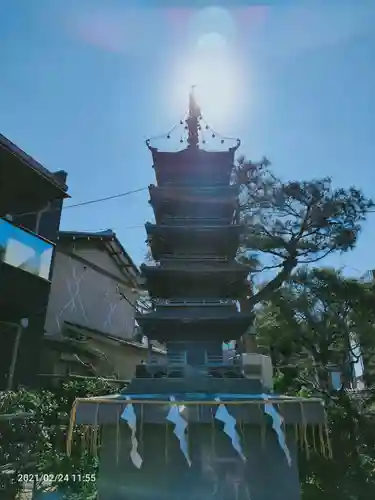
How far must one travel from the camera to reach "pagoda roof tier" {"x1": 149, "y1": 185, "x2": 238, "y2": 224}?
453 inches

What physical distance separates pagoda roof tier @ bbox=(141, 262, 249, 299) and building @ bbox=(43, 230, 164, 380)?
5603 mm

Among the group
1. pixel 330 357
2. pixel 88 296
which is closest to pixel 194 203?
pixel 330 357

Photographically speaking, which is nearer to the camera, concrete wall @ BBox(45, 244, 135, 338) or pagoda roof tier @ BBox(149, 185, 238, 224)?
pagoda roof tier @ BBox(149, 185, 238, 224)

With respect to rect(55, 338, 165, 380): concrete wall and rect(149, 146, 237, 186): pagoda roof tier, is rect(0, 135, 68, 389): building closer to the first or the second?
rect(55, 338, 165, 380): concrete wall

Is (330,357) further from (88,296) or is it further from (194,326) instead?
(88,296)

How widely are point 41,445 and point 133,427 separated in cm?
277

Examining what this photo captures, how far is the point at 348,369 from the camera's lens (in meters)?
13.7

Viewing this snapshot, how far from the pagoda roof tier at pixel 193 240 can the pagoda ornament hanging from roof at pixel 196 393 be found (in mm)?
30

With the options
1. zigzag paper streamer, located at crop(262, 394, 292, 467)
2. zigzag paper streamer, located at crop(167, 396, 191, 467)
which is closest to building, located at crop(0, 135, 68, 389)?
zigzag paper streamer, located at crop(167, 396, 191, 467)

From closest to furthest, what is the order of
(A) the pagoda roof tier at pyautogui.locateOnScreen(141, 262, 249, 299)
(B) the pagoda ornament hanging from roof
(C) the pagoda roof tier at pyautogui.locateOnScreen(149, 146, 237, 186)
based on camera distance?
1. (B) the pagoda ornament hanging from roof
2. (A) the pagoda roof tier at pyautogui.locateOnScreen(141, 262, 249, 299)
3. (C) the pagoda roof tier at pyautogui.locateOnScreen(149, 146, 237, 186)

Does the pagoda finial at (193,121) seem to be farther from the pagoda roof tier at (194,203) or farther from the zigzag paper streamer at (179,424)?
the zigzag paper streamer at (179,424)

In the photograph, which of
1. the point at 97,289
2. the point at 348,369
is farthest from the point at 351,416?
the point at 97,289

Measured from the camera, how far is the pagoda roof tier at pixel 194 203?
11516 mm

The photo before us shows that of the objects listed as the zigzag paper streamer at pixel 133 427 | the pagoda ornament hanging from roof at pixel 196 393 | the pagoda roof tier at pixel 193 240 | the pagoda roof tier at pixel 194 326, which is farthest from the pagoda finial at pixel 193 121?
the zigzag paper streamer at pixel 133 427
